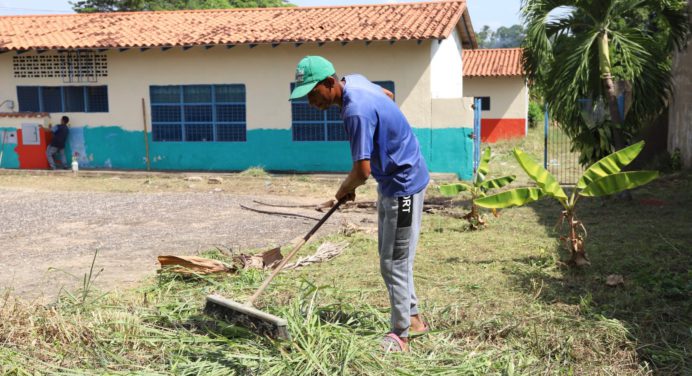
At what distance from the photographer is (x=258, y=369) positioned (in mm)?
4027

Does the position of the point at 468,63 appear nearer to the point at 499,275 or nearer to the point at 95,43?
the point at 95,43

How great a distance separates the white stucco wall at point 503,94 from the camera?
85.6 feet

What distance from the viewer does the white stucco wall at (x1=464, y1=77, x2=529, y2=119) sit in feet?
85.6

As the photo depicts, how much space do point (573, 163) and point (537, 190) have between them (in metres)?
11.8

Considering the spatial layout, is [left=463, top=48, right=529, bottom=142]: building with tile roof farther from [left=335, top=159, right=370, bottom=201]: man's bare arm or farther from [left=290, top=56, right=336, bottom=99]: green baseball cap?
[left=290, top=56, right=336, bottom=99]: green baseball cap

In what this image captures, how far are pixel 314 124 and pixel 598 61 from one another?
7.63m

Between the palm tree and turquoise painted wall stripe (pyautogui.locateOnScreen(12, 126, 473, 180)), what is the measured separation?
507 cm

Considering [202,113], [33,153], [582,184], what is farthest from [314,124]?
[582,184]

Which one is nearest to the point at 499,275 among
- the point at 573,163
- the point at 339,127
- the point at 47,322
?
the point at 47,322

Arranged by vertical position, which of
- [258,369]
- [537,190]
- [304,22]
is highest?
[304,22]

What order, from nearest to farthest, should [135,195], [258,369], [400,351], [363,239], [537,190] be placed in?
[258,369] → [400,351] → [537,190] → [363,239] → [135,195]

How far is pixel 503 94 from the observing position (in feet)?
86.5

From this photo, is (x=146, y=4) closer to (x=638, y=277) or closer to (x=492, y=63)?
(x=492, y=63)

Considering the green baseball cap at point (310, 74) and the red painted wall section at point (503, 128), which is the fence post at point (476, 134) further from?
the green baseball cap at point (310, 74)
